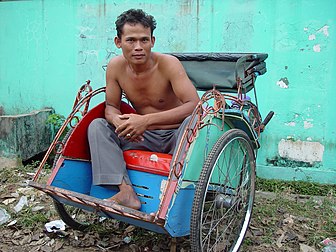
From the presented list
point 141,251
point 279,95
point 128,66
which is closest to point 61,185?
point 141,251

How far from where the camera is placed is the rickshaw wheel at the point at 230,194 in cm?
280

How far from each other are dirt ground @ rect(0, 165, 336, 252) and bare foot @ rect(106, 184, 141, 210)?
378 millimetres

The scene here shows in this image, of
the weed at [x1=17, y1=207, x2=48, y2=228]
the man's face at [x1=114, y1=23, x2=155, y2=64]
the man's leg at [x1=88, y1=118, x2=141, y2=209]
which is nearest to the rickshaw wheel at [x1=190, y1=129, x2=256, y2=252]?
the man's leg at [x1=88, y1=118, x2=141, y2=209]

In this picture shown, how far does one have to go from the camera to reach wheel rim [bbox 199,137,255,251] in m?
2.87

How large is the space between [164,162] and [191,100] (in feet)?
1.71

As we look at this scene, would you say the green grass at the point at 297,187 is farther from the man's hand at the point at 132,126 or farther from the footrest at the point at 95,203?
the footrest at the point at 95,203

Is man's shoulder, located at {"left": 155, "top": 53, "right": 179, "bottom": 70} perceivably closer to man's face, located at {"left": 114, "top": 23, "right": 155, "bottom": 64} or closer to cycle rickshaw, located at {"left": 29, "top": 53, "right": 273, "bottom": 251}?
man's face, located at {"left": 114, "top": 23, "right": 155, "bottom": 64}

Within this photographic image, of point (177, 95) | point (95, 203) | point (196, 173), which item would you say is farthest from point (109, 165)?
point (177, 95)

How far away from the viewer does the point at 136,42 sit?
2955mm

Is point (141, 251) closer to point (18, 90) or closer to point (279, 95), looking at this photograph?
point (279, 95)

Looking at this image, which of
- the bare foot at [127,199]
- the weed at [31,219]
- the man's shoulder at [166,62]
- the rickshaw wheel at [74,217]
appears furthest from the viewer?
the weed at [31,219]

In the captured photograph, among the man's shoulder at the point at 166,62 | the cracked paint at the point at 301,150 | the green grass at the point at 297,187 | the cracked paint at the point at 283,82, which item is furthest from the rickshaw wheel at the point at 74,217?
the cracked paint at the point at 283,82

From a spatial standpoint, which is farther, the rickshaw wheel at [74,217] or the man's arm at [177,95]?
the rickshaw wheel at [74,217]

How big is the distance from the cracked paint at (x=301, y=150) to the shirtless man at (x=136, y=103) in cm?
210
